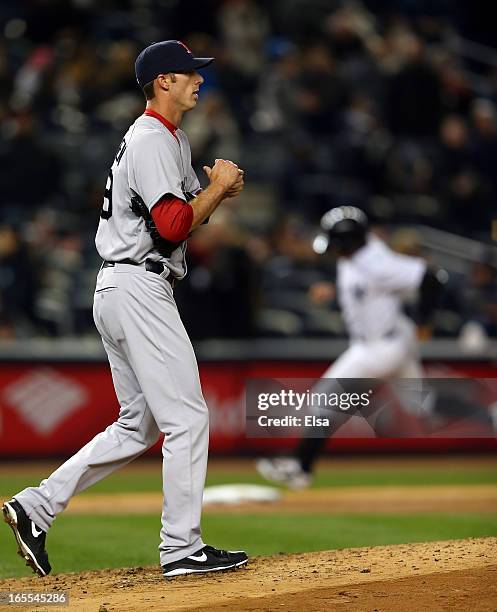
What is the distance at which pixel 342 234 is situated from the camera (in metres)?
10.2

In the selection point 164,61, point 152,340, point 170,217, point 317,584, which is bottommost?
point 317,584

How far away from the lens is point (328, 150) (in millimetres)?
15195

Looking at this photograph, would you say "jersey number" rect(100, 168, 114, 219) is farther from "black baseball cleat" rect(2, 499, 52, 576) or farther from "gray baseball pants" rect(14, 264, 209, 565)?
"black baseball cleat" rect(2, 499, 52, 576)

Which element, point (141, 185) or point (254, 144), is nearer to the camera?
point (141, 185)

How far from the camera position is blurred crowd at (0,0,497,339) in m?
12.9

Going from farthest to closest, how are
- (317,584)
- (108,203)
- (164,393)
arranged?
(108,203)
(164,393)
(317,584)

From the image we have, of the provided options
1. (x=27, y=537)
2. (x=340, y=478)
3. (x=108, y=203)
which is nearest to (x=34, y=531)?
(x=27, y=537)

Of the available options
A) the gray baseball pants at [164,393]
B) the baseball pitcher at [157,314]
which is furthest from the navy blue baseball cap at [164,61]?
the gray baseball pants at [164,393]

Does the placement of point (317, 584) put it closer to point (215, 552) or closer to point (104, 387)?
point (215, 552)

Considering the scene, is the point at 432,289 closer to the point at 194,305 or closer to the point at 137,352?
the point at 194,305

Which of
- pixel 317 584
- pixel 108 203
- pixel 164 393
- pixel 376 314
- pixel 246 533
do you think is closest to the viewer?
pixel 317 584

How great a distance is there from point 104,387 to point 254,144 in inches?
162

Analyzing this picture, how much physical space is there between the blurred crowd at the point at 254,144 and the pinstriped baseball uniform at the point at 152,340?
7039mm

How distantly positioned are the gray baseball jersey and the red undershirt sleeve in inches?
1.1
